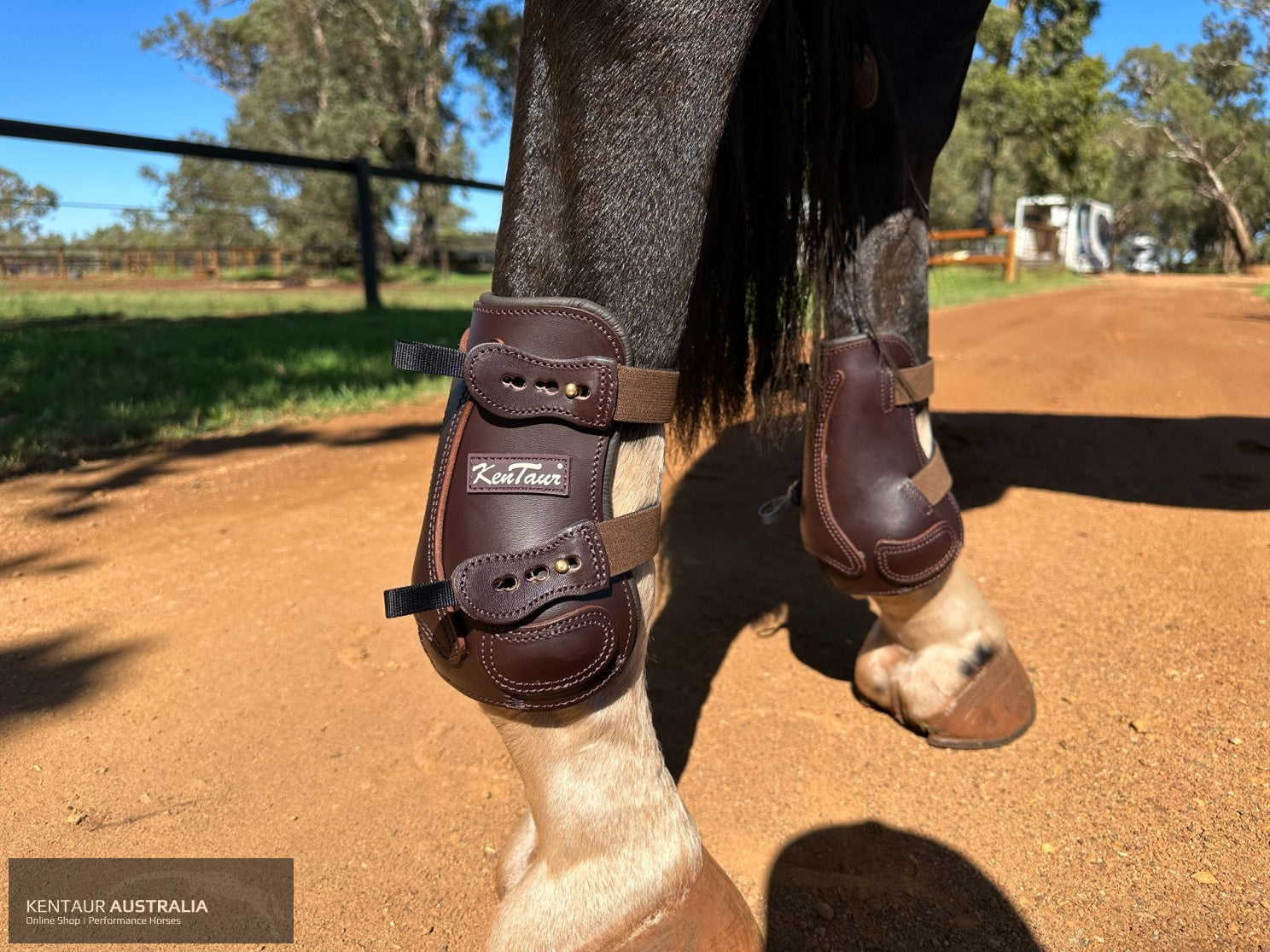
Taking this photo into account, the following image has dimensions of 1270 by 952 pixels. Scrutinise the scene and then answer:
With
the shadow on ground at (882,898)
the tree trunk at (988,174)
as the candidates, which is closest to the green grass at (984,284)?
the tree trunk at (988,174)

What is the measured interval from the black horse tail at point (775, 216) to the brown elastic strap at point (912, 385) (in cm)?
15

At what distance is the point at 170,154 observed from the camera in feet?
16.5

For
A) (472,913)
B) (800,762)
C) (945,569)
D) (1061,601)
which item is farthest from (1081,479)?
(472,913)

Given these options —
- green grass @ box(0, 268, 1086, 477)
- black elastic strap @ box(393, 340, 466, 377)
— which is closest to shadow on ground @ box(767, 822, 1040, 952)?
black elastic strap @ box(393, 340, 466, 377)

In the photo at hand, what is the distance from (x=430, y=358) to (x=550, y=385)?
12cm

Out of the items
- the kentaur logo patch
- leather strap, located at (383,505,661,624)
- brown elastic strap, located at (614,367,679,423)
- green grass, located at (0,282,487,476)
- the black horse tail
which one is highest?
the black horse tail

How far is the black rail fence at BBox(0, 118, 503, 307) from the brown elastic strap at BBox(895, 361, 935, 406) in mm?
4279

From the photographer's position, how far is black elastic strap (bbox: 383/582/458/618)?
2.35 feet

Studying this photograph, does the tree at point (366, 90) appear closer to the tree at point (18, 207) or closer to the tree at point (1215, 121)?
the tree at point (18, 207)

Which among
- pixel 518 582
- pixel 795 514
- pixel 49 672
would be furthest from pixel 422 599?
pixel 795 514

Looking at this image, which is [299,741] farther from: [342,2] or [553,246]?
[342,2]

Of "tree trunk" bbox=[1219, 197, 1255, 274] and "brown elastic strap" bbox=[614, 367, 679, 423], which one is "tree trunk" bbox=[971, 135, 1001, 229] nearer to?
"tree trunk" bbox=[1219, 197, 1255, 274]

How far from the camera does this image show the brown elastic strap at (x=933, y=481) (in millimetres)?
1214

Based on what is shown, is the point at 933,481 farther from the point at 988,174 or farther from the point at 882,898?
the point at 988,174
